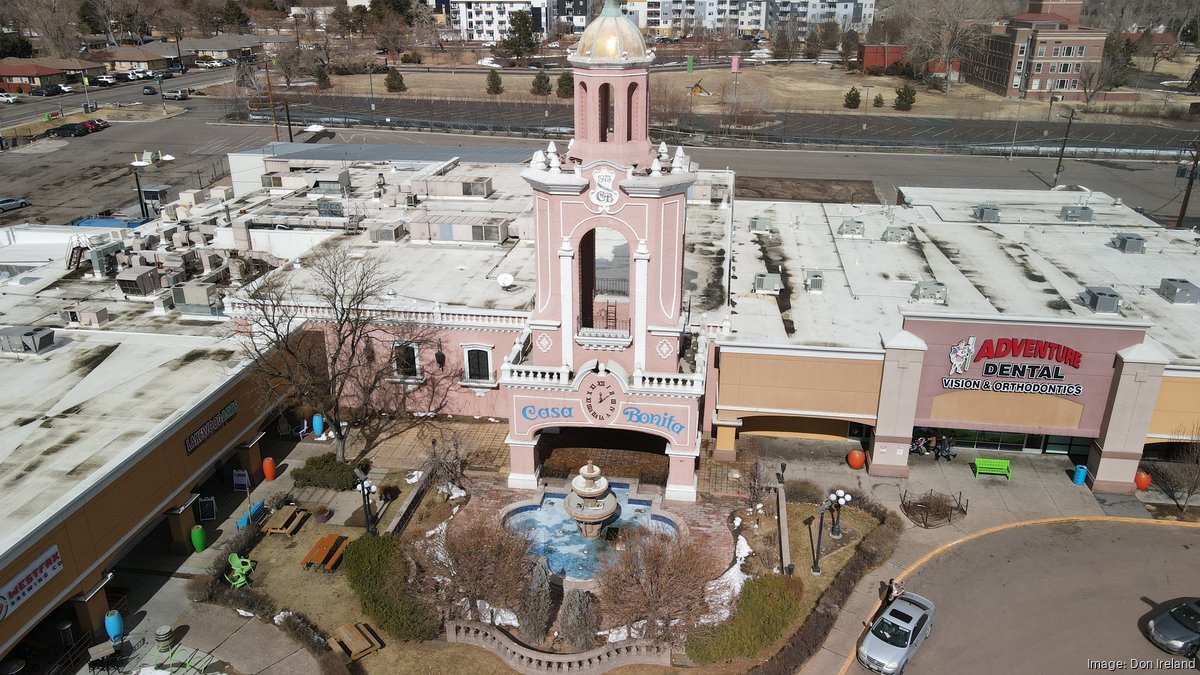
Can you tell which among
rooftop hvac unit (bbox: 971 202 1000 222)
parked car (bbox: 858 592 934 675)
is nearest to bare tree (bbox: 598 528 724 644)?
parked car (bbox: 858 592 934 675)

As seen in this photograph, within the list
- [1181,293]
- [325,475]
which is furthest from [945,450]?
[325,475]

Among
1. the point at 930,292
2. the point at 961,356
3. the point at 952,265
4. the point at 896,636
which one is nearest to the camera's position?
the point at 896,636

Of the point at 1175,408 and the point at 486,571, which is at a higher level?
the point at 1175,408

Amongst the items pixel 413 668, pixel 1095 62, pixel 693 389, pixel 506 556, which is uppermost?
pixel 1095 62

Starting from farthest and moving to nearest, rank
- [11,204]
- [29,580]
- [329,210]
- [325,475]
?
[11,204], [329,210], [325,475], [29,580]

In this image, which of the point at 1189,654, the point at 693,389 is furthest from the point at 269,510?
the point at 1189,654

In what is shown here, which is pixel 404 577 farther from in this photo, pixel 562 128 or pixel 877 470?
pixel 562 128

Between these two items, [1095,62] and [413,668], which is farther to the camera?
[1095,62]

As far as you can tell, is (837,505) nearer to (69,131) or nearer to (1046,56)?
(69,131)
